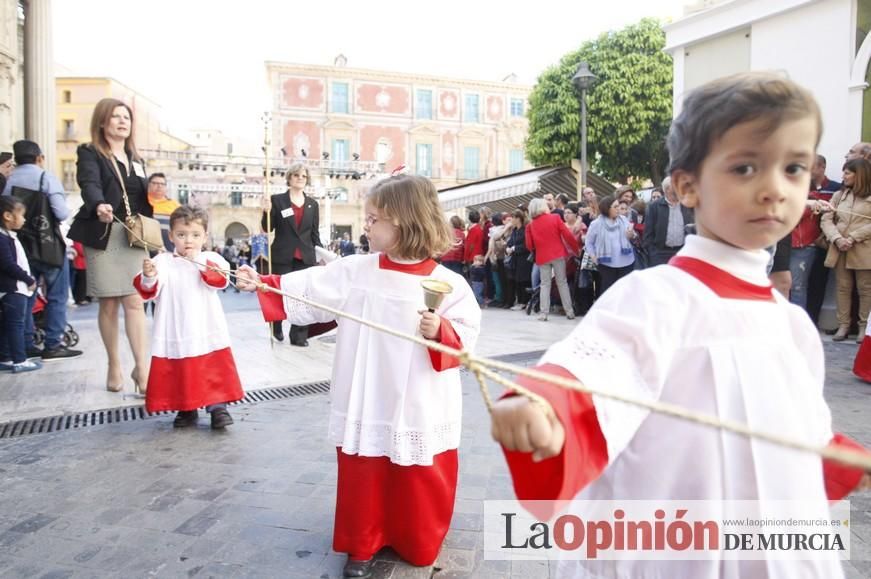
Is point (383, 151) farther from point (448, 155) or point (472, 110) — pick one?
point (472, 110)

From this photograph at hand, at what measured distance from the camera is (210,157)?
4025 cm

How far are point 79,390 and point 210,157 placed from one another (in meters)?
38.1

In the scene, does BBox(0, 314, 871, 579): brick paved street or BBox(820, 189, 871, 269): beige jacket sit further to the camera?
BBox(820, 189, 871, 269): beige jacket

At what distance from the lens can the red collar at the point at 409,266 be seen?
256 cm

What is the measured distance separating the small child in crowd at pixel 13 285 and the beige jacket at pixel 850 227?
26.9 ft

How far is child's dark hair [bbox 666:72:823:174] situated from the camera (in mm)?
1253

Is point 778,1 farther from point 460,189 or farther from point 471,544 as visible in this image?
point 460,189

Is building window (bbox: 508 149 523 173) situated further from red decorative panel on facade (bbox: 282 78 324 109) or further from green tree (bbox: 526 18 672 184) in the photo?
green tree (bbox: 526 18 672 184)

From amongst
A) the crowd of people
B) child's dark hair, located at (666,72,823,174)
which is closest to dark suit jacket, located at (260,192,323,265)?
the crowd of people

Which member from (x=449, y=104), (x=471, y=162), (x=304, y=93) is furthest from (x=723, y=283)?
(x=449, y=104)

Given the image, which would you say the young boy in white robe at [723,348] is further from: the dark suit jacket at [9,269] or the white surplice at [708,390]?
the dark suit jacket at [9,269]

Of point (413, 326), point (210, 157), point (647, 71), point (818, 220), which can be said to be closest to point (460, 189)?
point (647, 71)

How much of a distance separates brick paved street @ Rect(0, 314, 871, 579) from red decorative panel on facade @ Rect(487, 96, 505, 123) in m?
47.4

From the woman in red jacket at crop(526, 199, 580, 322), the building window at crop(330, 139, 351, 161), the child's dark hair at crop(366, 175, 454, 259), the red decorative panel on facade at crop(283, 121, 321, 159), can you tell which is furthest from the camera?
the building window at crop(330, 139, 351, 161)
